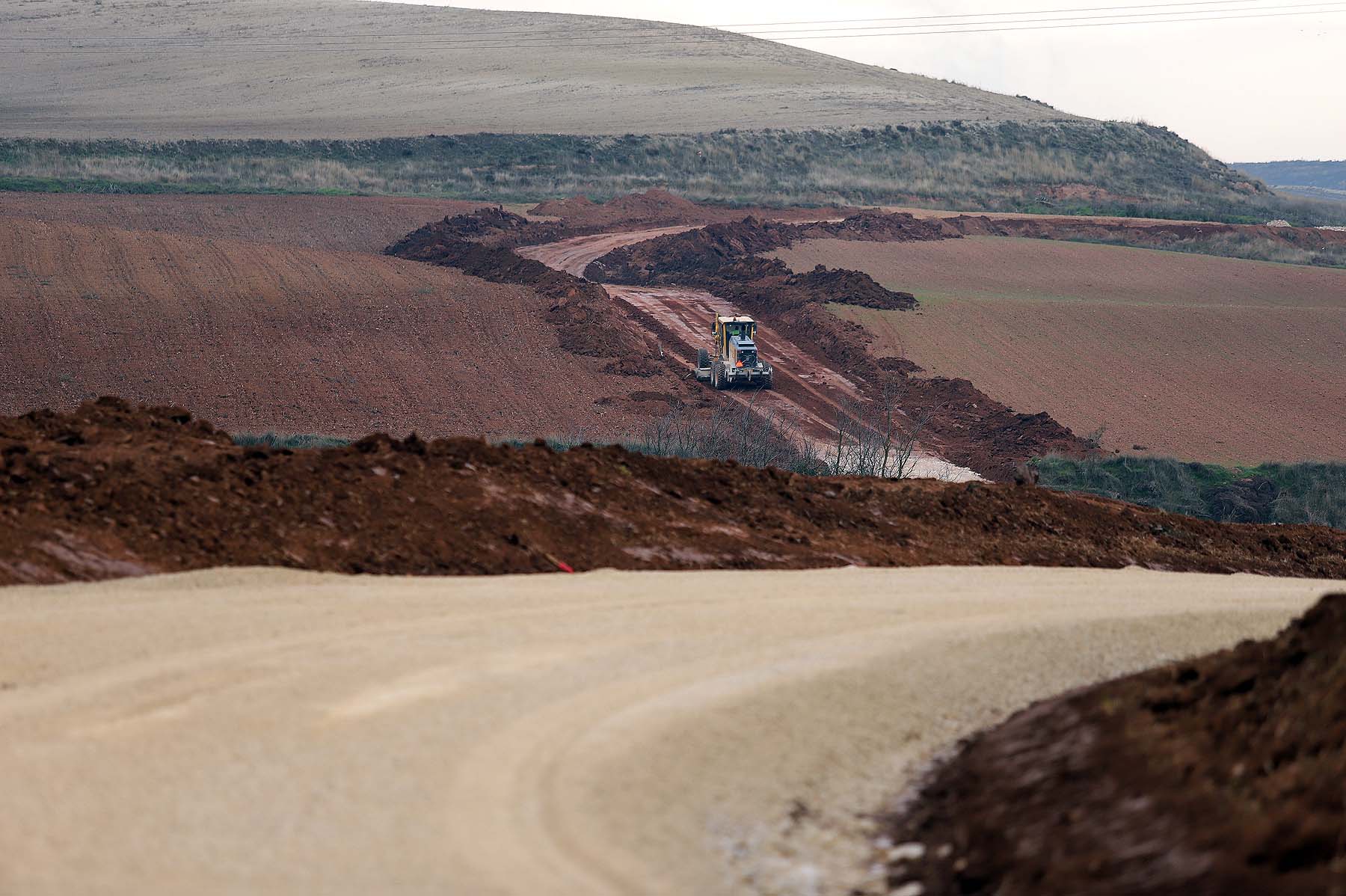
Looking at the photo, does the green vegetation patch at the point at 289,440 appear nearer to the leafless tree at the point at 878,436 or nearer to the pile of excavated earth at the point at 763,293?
the leafless tree at the point at 878,436

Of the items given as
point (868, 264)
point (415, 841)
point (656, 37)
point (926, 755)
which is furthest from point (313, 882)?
point (656, 37)

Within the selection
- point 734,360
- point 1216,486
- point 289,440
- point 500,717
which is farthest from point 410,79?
point 500,717

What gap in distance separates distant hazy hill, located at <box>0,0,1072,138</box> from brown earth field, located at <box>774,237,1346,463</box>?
43563 mm

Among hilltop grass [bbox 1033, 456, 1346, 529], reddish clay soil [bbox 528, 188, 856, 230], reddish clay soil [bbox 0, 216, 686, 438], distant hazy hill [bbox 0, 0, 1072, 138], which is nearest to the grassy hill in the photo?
distant hazy hill [bbox 0, 0, 1072, 138]

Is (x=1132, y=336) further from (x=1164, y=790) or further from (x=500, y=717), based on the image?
(x=1164, y=790)

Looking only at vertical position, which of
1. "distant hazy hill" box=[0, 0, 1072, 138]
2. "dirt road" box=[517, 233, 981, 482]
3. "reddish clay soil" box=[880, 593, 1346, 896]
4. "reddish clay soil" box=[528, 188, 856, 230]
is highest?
"distant hazy hill" box=[0, 0, 1072, 138]

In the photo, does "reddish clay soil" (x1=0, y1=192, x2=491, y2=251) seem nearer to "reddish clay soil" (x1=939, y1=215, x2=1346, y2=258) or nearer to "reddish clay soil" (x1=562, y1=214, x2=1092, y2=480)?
"reddish clay soil" (x1=562, y1=214, x2=1092, y2=480)

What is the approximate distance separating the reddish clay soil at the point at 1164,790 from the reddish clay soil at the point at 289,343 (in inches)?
1201

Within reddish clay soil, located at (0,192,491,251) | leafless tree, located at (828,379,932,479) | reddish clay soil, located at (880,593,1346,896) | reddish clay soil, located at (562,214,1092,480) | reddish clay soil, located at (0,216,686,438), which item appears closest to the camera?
reddish clay soil, located at (880,593,1346,896)

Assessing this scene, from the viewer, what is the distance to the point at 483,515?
747 inches

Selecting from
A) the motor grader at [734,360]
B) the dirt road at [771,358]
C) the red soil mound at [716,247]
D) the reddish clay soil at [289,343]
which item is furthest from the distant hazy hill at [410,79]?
the motor grader at [734,360]

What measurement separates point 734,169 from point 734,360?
56835 millimetres

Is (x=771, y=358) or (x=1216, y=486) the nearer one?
(x=1216, y=486)

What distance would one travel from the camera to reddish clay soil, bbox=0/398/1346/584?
17.0m
